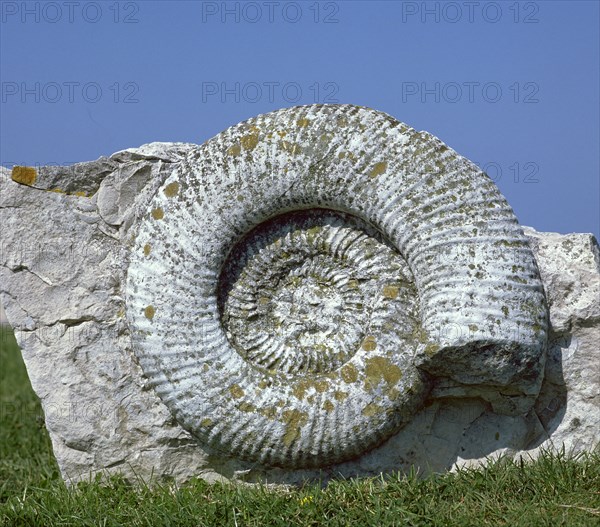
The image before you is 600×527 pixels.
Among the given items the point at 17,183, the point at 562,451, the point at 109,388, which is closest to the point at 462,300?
the point at 562,451

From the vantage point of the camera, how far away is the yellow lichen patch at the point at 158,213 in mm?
4688

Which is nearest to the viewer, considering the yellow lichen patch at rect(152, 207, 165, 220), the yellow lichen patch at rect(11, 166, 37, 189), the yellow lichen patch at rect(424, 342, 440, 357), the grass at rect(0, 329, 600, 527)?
the grass at rect(0, 329, 600, 527)

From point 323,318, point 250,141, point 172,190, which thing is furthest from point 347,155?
point 172,190

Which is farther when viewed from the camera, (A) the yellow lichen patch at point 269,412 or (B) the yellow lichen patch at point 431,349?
(A) the yellow lichen patch at point 269,412

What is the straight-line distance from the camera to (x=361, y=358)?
14.8 ft

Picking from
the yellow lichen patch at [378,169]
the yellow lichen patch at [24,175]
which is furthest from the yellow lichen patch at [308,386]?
the yellow lichen patch at [24,175]

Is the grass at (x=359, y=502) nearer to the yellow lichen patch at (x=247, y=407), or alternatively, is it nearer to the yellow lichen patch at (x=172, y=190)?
the yellow lichen patch at (x=247, y=407)

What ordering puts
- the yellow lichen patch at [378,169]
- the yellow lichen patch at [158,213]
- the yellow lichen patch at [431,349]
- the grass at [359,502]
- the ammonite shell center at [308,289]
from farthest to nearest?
the yellow lichen patch at [158,213] → the ammonite shell center at [308,289] → the yellow lichen patch at [378,169] → the yellow lichen patch at [431,349] → the grass at [359,502]

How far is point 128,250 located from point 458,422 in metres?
2.05

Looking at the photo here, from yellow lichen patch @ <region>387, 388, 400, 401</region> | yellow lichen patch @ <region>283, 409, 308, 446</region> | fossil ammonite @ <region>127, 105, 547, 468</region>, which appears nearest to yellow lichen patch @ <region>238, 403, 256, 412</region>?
fossil ammonite @ <region>127, 105, 547, 468</region>

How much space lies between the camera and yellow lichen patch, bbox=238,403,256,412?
4562mm

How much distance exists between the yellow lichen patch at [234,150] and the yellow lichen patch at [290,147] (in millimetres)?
223

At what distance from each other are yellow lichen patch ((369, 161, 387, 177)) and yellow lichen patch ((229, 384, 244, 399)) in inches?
50.5

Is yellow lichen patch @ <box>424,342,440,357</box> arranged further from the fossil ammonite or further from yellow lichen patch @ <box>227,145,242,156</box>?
yellow lichen patch @ <box>227,145,242,156</box>
